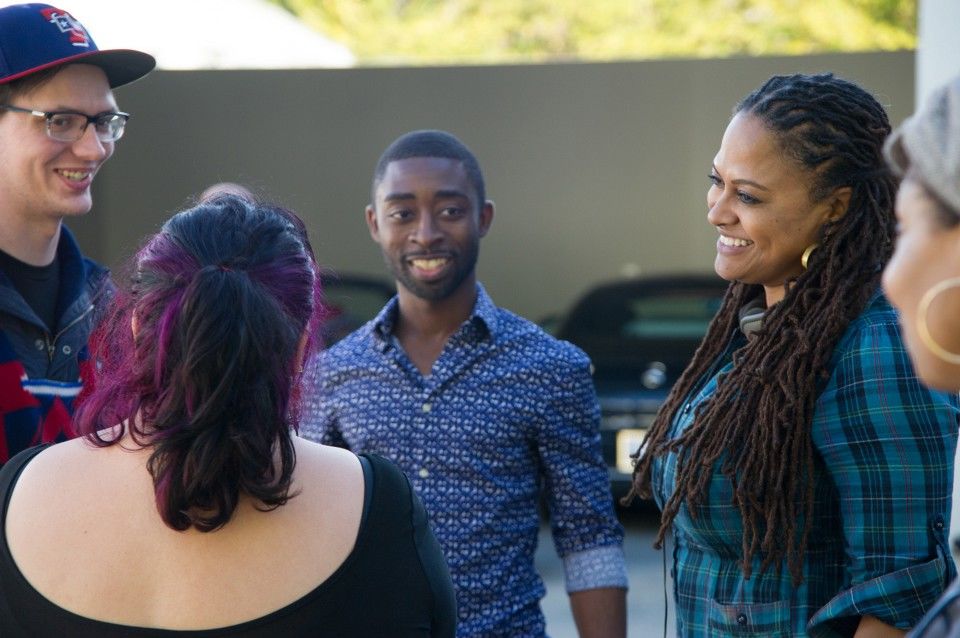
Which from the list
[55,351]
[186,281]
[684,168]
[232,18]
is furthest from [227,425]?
→ [232,18]

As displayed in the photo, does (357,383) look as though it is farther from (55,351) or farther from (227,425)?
(227,425)

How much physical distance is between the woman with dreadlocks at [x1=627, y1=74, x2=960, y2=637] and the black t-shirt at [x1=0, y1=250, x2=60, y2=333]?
1.58 metres

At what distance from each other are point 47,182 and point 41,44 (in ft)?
1.13

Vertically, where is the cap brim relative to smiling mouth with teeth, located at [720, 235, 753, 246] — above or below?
above

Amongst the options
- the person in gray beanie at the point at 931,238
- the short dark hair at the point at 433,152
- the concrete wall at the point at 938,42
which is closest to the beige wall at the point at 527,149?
the concrete wall at the point at 938,42

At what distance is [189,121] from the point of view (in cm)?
1176

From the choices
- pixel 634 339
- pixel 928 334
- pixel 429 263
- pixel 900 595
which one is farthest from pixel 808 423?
pixel 634 339

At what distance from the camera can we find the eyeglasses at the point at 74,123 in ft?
10.3

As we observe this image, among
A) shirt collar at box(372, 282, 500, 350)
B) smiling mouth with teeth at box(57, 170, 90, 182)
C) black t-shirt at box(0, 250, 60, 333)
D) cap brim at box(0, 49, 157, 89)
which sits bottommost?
shirt collar at box(372, 282, 500, 350)

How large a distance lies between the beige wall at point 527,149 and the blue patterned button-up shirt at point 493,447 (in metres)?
7.96

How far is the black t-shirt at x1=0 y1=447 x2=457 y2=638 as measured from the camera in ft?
6.17

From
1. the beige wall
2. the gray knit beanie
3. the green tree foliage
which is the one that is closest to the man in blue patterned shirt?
the gray knit beanie

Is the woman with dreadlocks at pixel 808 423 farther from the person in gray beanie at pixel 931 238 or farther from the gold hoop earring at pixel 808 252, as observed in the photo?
the person in gray beanie at pixel 931 238

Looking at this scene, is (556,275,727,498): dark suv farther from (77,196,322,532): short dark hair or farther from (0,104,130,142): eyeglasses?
(77,196,322,532): short dark hair
